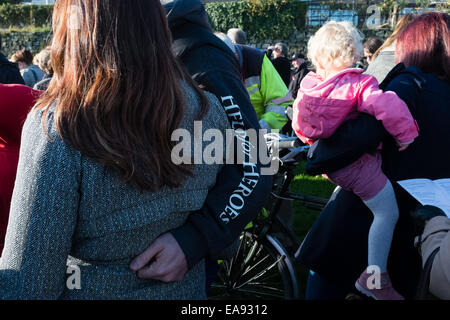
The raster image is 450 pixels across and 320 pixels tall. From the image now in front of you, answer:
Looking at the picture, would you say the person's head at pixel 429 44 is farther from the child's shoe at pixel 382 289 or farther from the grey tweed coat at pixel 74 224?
the grey tweed coat at pixel 74 224

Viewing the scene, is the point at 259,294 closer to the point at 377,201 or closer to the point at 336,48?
the point at 377,201

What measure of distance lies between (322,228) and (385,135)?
59cm

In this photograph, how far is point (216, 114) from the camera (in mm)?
1328

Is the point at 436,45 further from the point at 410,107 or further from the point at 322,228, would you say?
the point at 322,228

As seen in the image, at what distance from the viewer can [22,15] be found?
2802 centimetres

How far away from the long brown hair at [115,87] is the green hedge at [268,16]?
1938 cm

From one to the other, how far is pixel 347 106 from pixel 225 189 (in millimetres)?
1027

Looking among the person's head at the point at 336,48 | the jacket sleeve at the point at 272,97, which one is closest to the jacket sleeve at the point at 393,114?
the person's head at the point at 336,48

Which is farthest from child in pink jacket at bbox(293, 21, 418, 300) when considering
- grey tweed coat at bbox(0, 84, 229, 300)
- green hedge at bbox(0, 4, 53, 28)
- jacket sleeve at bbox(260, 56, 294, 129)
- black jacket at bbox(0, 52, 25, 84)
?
green hedge at bbox(0, 4, 53, 28)

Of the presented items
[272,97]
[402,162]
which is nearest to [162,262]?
[402,162]

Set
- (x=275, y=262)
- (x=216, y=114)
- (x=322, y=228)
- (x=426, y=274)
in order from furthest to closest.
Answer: (x=275, y=262), (x=322, y=228), (x=426, y=274), (x=216, y=114)

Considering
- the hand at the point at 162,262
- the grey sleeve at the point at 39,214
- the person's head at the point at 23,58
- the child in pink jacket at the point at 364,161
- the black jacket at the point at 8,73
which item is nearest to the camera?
the grey sleeve at the point at 39,214

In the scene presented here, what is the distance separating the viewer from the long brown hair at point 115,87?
1042 mm
